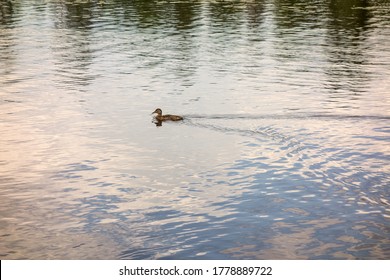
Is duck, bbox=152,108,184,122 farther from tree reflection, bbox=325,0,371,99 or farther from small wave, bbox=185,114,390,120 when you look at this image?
tree reflection, bbox=325,0,371,99

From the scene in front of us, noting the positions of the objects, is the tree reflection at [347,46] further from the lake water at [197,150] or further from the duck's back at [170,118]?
the duck's back at [170,118]

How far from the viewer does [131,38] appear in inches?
2876

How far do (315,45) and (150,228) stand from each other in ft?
149

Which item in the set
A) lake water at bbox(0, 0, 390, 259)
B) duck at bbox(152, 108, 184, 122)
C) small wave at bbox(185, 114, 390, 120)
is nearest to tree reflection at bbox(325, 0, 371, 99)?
lake water at bbox(0, 0, 390, 259)

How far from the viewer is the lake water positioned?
949 inches

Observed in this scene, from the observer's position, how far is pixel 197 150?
110 ft

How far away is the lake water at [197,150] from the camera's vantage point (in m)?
24.1

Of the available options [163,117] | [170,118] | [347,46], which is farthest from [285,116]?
[347,46]

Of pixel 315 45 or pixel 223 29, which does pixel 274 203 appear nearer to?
pixel 315 45

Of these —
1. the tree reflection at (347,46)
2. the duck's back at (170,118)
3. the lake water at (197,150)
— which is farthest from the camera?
the tree reflection at (347,46)

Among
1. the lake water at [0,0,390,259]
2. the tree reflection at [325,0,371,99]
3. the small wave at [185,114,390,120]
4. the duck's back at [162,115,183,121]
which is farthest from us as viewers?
→ the tree reflection at [325,0,371,99]

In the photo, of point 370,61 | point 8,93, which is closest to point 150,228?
point 8,93

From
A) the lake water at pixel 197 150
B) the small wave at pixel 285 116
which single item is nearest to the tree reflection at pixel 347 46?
the lake water at pixel 197 150

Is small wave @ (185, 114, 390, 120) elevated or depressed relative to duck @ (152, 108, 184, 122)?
depressed
